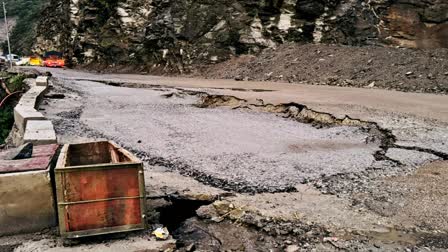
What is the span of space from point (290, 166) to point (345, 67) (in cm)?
1348

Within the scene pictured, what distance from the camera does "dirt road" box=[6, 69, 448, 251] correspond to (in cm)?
369

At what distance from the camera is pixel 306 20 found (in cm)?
2370

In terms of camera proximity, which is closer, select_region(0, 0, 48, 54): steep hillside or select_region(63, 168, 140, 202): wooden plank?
select_region(63, 168, 140, 202): wooden plank

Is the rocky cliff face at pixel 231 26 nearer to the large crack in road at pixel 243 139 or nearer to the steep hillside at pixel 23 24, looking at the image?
the large crack in road at pixel 243 139

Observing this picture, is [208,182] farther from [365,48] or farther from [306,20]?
[306,20]

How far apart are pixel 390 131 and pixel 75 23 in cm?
3355

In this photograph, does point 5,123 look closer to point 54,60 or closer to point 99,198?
point 99,198

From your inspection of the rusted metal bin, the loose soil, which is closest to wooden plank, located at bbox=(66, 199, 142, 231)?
the rusted metal bin

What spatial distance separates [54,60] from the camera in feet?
122

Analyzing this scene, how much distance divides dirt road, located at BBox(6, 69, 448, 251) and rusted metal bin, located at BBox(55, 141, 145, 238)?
52 centimetres

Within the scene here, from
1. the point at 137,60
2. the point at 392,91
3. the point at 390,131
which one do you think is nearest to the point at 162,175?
the point at 390,131

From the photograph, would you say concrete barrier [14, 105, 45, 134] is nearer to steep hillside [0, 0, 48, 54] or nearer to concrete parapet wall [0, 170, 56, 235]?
concrete parapet wall [0, 170, 56, 235]

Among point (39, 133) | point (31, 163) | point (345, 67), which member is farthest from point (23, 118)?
point (345, 67)

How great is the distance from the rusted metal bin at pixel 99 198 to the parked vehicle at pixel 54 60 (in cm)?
3612
